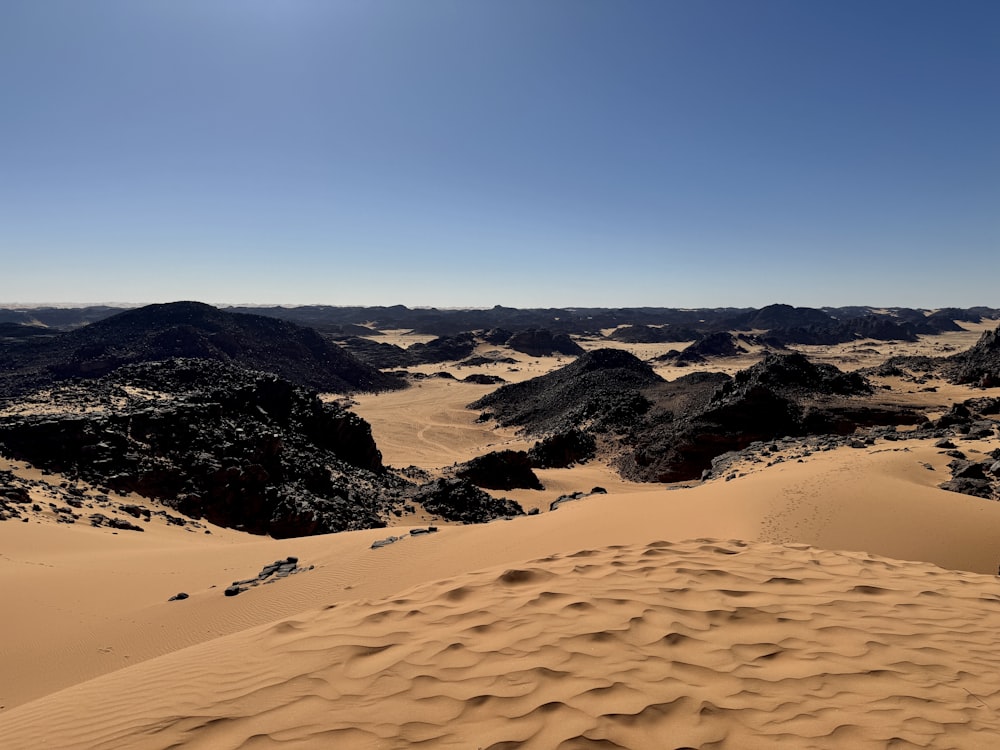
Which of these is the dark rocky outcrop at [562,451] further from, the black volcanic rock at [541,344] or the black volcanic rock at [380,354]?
the black volcanic rock at [541,344]

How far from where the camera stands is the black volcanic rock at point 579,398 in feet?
103

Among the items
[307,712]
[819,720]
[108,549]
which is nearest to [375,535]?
[108,549]

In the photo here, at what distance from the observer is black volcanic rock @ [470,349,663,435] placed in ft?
103

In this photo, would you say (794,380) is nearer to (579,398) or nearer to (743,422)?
(743,422)

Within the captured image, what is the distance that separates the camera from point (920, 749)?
265cm

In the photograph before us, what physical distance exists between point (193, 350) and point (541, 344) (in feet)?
172

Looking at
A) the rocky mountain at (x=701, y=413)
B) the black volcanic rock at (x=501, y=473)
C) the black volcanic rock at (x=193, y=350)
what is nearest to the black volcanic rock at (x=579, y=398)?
the rocky mountain at (x=701, y=413)

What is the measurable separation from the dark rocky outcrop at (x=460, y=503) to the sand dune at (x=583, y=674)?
10.2 m

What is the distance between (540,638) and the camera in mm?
3834

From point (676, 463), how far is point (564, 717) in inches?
826

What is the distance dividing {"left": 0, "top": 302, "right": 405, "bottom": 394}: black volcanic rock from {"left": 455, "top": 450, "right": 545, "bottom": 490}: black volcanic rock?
34860 millimetres

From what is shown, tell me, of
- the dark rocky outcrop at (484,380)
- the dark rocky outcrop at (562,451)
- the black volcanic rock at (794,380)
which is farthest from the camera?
the dark rocky outcrop at (484,380)

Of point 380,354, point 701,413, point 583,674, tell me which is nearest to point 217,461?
point 583,674

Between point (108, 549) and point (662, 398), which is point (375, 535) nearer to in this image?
point (108, 549)
